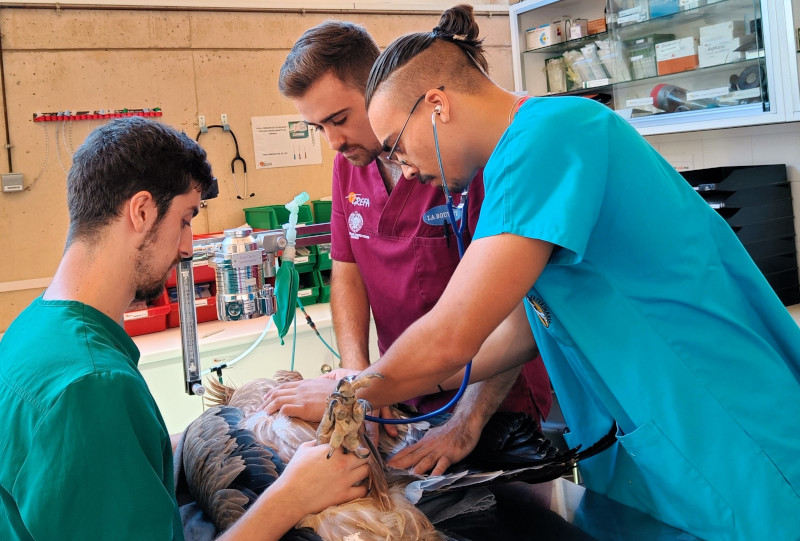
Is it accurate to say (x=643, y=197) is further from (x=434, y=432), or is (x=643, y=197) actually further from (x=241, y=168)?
(x=241, y=168)

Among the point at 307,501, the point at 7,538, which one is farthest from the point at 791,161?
the point at 7,538

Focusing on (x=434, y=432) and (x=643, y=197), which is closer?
(x=643, y=197)

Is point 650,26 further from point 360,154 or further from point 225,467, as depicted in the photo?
point 225,467

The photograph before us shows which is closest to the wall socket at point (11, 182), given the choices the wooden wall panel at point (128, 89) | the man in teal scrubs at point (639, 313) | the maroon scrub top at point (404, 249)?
the wooden wall panel at point (128, 89)

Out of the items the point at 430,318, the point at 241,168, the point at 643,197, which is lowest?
the point at 430,318

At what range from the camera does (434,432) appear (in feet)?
5.01

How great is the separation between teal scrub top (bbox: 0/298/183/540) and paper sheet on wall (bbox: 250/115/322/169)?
3.68 m

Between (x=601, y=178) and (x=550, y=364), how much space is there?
448 millimetres

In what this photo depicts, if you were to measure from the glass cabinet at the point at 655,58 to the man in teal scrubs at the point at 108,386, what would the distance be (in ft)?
9.95

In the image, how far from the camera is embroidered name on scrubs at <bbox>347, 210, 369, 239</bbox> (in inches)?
84.4

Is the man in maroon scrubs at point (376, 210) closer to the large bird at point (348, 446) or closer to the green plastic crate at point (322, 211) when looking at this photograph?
the large bird at point (348, 446)

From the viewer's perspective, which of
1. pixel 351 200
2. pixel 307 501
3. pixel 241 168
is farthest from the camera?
pixel 241 168

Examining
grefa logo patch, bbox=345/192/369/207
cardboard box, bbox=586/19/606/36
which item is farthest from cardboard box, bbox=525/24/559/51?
grefa logo patch, bbox=345/192/369/207

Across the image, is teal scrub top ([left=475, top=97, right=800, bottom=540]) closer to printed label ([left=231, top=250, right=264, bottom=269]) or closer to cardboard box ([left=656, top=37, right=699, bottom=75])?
printed label ([left=231, top=250, right=264, bottom=269])
